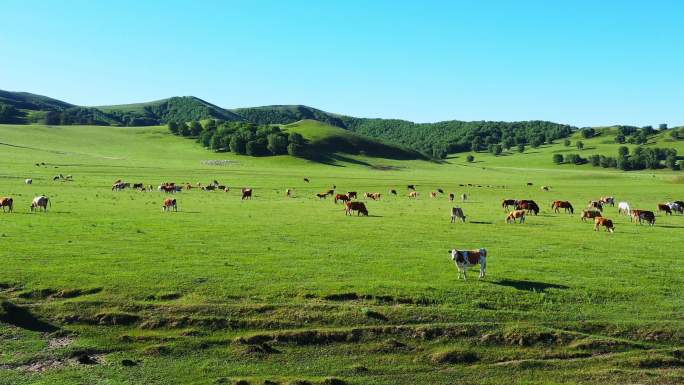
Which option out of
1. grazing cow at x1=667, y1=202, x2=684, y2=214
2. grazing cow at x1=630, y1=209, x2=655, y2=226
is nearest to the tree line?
grazing cow at x1=667, y1=202, x2=684, y2=214

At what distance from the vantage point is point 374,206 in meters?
54.5

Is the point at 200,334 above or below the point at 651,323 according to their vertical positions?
below

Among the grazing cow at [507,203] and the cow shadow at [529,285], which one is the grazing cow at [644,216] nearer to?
the grazing cow at [507,203]

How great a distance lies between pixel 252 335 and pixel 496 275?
11.2 m

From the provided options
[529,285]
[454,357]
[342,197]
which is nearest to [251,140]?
[342,197]

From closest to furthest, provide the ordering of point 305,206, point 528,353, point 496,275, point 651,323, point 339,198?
point 528,353 → point 651,323 → point 496,275 → point 305,206 → point 339,198

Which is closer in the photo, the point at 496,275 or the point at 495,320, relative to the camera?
the point at 495,320

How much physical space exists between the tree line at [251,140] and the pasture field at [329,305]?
108 m

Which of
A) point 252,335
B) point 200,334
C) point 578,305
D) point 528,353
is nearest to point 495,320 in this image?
point 528,353

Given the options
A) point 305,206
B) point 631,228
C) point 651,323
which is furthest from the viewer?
point 305,206

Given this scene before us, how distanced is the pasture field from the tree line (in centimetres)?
10823

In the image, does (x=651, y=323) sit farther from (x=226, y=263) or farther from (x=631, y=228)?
(x=631, y=228)

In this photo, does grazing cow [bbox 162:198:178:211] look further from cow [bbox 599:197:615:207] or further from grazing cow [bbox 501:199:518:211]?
cow [bbox 599:197:615:207]

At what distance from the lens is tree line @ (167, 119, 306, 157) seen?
144000 millimetres
